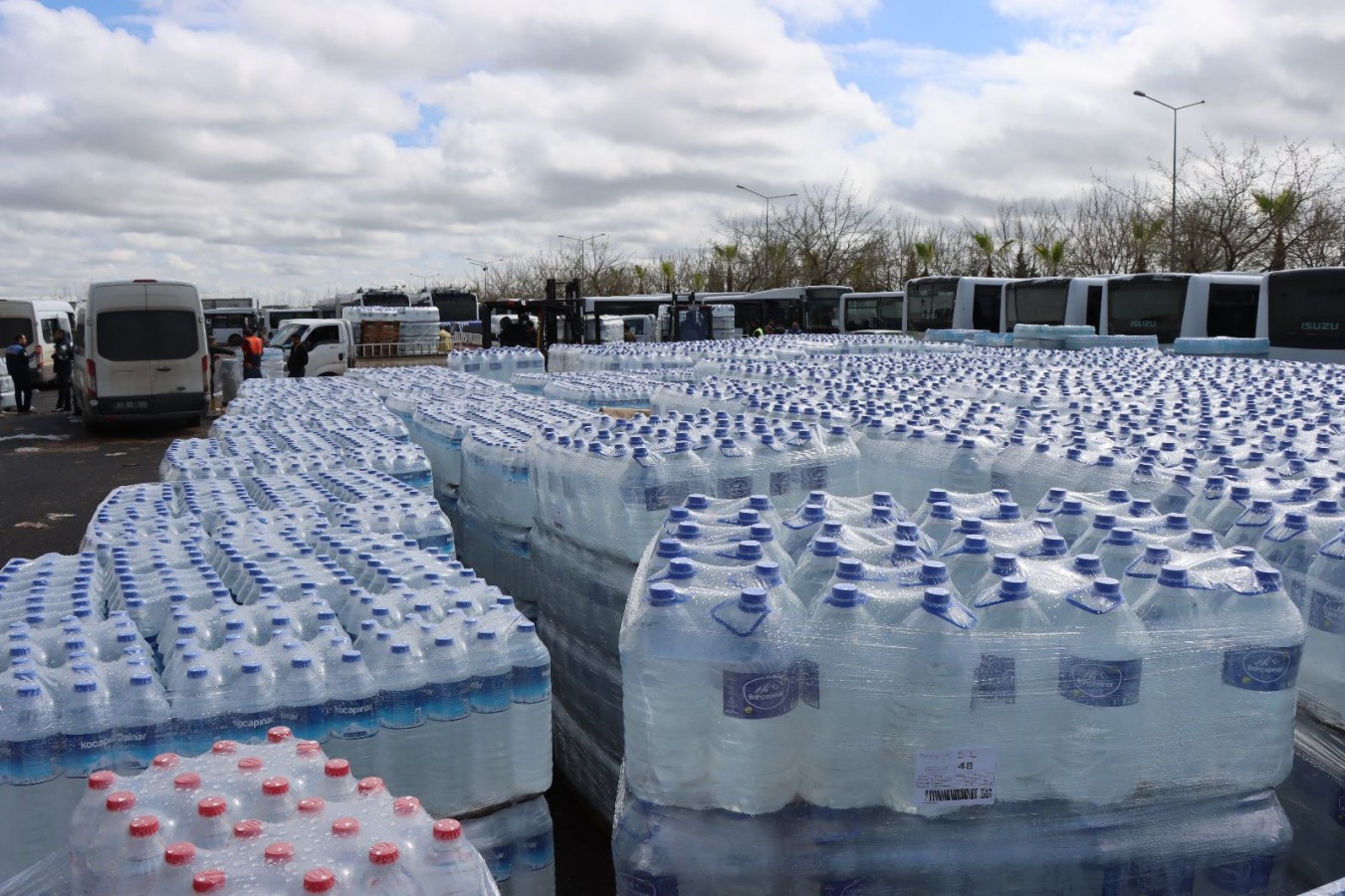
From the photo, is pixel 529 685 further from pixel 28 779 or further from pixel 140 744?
pixel 28 779

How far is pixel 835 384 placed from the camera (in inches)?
393

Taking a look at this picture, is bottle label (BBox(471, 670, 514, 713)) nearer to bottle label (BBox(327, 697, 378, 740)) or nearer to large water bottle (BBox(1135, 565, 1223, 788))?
bottle label (BBox(327, 697, 378, 740))

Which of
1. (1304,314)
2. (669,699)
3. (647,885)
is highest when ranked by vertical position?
(1304,314)

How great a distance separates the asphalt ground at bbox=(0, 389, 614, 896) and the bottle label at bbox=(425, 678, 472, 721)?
1.69 metres

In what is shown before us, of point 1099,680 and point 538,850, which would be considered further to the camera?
point 538,850

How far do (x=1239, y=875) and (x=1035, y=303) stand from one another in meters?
26.2

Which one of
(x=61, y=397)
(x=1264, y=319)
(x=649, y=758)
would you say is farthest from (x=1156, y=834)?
(x=61, y=397)

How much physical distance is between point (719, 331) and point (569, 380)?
28.5m

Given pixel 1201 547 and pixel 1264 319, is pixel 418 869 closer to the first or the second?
pixel 1201 547

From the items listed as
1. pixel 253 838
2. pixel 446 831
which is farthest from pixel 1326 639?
pixel 253 838

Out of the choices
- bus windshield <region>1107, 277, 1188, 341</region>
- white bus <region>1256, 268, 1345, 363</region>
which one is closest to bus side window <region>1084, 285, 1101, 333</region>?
bus windshield <region>1107, 277, 1188, 341</region>

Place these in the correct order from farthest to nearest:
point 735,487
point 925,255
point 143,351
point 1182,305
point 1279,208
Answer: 1. point 925,255
2. point 1279,208
3. point 1182,305
4. point 143,351
5. point 735,487

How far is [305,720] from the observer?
10.9 ft

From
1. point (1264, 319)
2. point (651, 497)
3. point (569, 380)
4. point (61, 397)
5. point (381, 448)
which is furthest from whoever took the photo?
point (61, 397)
